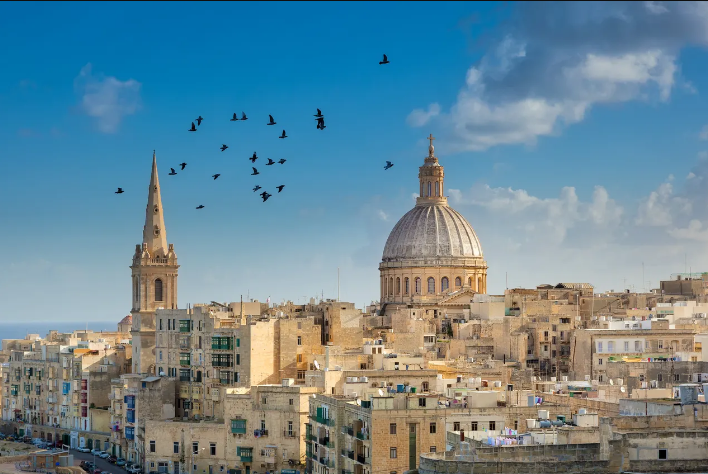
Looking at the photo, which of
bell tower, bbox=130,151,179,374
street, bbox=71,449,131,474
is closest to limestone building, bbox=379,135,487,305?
bell tower, bbox=130,151,179,374

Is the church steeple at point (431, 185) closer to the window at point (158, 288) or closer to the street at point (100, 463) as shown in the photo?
the window at point (158, 288)

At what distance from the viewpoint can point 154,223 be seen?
9044cm

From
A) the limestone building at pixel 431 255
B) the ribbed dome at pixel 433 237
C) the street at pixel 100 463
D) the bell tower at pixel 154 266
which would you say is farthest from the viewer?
the ribbed dome at pixel 433 237

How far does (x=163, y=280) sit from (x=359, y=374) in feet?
94.3

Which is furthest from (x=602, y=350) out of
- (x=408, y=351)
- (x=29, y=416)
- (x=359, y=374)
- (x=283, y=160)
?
(x=29, y=416)

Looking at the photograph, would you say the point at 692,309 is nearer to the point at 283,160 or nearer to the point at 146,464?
the point at 146,464

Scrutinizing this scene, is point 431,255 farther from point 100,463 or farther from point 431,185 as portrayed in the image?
point 100,463

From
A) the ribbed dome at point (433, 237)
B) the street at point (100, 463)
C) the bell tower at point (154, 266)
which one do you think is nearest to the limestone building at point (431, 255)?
the ribbed dome at point (433, 237)

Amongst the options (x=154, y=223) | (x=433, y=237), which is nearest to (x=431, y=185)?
(x=433, y=237)

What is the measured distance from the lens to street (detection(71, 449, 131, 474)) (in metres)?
71.1

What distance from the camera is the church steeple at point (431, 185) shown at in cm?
10669

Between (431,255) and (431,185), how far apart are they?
5554 millimetres

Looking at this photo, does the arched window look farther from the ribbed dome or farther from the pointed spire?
the ribbed dome

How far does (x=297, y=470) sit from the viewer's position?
2461 inches
